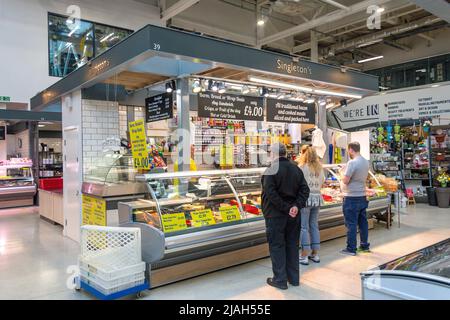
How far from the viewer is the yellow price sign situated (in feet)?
13.3

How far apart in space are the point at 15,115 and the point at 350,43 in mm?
12330

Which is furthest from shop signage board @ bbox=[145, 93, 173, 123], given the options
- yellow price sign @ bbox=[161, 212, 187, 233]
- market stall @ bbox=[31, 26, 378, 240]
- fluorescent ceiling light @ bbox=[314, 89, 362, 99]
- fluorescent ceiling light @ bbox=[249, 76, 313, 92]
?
fluorescent ceiling light @ bbox=[314, 89, 362, 99]

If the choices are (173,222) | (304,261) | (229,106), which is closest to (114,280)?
(173,222)

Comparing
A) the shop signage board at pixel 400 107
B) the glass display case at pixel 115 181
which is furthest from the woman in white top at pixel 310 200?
the shop signage board at pixel 400 107

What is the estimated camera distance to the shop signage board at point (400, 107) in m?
11.0

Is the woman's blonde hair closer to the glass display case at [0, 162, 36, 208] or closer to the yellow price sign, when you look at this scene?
the yellow price sign

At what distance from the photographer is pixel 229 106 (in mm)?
5816

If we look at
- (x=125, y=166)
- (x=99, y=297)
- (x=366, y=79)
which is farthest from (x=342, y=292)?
(x=366, y=79)

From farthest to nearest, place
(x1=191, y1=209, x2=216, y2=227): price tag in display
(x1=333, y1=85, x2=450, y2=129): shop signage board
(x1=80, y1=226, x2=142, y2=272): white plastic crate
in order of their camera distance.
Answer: (x1=333, y1=85, x2=450, y2=129): shop signage board → (x1=191, y1=209, x2=216, y2=227): price tag in display → (x1=80, y1=226, x2=142, y2=272): white plastic crate

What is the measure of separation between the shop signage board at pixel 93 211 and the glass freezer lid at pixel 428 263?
4.30 m

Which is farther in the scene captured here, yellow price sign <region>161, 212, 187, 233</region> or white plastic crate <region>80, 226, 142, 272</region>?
yellow price sign <region>161, 212, 187, 233</region>

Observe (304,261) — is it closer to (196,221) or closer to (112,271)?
(196,221)

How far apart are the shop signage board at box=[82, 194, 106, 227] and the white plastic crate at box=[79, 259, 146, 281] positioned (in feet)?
5.55

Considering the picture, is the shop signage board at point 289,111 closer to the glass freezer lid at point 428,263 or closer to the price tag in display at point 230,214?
the price tag in display at point 230,214
